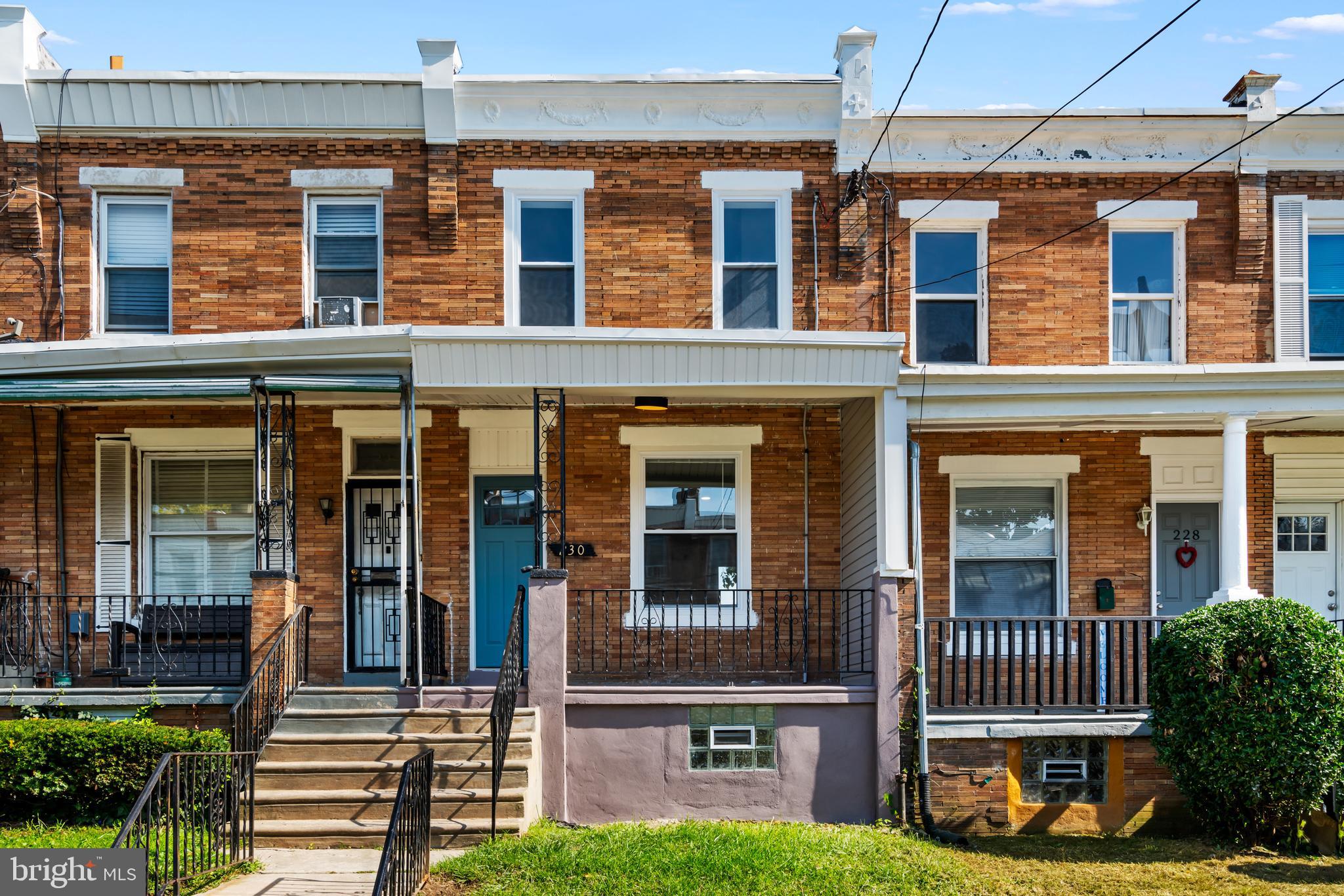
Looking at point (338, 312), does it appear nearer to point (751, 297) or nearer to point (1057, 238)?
point (751, 297)

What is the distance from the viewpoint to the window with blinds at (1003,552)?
14.0 meters

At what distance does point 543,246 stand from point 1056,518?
6.37 m

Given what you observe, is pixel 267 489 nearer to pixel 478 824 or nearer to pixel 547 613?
pixel 547 613

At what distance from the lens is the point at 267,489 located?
1199cm

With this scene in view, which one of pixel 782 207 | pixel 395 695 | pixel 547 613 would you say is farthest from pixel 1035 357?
pixel 395 695

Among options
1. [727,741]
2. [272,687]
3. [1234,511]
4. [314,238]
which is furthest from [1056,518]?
[314,238]

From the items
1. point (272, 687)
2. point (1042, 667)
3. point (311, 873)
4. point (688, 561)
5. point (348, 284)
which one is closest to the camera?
point (311, 873)

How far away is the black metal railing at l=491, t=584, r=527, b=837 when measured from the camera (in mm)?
9805

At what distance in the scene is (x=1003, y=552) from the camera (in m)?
13.9

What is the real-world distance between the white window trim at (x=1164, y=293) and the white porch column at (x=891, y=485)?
3.14 metres

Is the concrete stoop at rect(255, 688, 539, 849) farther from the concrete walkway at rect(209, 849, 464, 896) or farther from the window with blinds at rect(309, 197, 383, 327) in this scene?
the window with blinds at rect(309, 197, 383, 327)

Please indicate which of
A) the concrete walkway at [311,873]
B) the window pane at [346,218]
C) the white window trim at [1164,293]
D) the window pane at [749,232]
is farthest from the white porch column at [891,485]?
the window pane at [346,218]

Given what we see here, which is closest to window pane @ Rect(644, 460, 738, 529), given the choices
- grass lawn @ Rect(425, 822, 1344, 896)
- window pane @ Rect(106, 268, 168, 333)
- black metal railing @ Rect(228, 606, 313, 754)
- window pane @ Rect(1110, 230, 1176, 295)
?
black metal railing @ Rect(228, 606, 313, 754)

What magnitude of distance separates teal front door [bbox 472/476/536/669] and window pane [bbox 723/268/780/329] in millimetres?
2849
